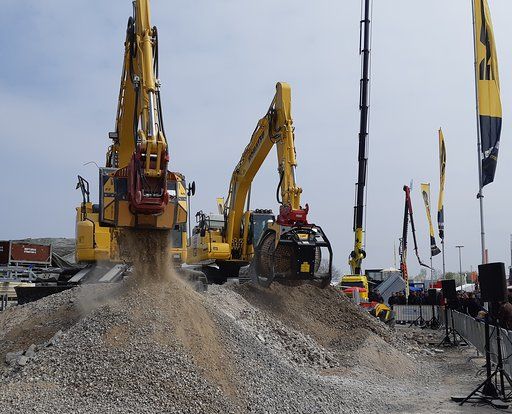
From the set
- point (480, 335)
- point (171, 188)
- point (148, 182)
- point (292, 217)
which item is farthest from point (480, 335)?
point (148, 182)

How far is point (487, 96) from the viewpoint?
13906mm

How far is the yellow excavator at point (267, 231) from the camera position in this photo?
15.4 meters

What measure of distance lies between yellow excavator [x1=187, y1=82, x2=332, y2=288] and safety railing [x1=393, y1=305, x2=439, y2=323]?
1228 cm

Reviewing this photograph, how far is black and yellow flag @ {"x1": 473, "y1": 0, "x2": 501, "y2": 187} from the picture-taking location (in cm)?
1375

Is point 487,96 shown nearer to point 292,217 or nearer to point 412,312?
point 292,217

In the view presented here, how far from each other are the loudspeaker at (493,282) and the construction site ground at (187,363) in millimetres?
1821

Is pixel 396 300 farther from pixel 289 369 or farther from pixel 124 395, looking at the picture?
pixel 124 395

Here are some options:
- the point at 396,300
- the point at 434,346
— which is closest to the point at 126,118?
the point at 434,346

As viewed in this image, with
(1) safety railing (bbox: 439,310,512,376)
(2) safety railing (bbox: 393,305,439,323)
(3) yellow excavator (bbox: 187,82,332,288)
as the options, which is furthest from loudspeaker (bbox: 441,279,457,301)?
(2) safety railing (bbox: 393,305,439,323)

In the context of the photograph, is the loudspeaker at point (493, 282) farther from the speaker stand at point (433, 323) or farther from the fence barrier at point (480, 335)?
the speaker stand at point (433, 323)

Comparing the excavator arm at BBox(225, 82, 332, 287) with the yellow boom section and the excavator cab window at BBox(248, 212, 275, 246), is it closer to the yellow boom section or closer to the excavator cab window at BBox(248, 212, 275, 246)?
the yellow boom section

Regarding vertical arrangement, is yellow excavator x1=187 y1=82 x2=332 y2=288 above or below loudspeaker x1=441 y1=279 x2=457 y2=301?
above

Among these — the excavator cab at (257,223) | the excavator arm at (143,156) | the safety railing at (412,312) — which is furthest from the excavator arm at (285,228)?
the safety railing at (412,312)

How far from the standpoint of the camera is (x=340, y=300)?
17.6 metres
